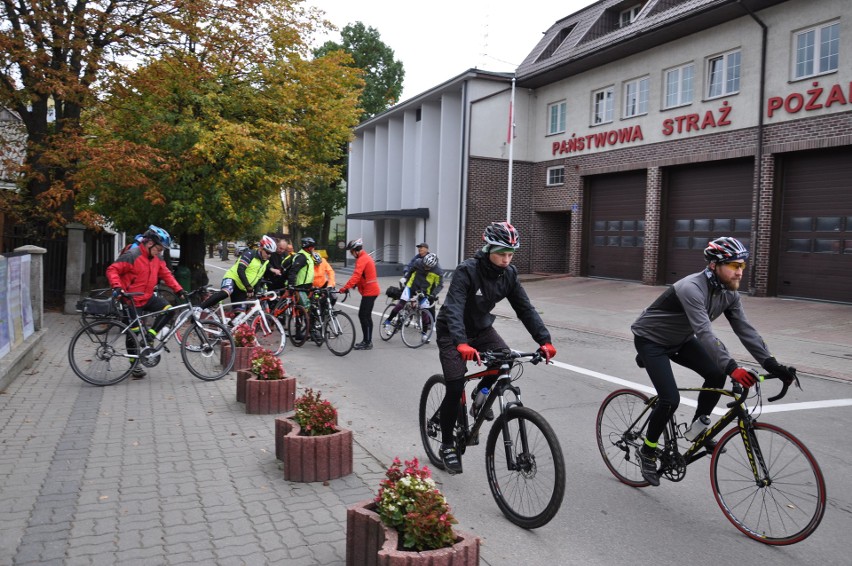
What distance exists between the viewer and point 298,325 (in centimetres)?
1185

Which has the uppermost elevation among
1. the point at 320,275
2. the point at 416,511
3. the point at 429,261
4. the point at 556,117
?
the point at 556,117

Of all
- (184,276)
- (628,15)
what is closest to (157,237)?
(184,276)

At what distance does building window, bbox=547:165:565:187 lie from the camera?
92.9 feet

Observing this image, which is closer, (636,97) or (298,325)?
(298,325)

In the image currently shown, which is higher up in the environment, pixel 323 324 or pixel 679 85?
pixel 679 85

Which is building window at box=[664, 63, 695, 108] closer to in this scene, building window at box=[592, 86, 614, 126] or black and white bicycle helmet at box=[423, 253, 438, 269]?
building window at box=[592, 86, 614, 126]

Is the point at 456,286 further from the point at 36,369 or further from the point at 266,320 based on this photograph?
the point at 36,369

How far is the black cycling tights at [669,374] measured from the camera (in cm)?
458

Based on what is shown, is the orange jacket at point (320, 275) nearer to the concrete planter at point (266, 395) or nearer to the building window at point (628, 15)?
the concrete planter at point (266, 395)

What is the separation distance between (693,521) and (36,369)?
842 centimetres

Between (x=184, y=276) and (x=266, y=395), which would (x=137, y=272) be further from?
(x=184, y=276)

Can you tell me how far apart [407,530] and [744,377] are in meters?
2.10

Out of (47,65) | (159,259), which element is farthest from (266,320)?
(47,65)

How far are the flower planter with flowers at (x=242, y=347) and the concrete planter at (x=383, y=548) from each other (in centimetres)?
567
